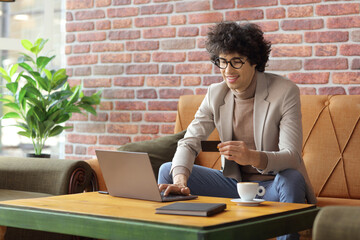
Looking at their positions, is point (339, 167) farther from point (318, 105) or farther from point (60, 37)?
point (60, 37)

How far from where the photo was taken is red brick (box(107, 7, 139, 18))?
3.93 m

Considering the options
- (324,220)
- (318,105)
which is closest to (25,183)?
(318,105)

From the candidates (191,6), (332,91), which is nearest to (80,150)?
(191,6)

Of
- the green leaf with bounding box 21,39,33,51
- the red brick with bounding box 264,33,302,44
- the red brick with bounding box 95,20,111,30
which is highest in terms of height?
the red brick with bounding box 95,20,111,30

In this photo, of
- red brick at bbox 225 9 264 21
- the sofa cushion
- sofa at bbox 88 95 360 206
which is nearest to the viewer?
sofa at bbox 88 95 360 206

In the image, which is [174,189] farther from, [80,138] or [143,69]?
[80,138]

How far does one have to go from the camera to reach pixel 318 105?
3016 mm

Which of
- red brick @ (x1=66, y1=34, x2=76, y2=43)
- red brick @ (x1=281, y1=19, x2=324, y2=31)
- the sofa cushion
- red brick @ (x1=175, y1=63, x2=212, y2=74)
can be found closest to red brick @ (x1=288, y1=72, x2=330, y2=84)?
red brick @ (x1=281, y1=19, x2=324, y2=31)

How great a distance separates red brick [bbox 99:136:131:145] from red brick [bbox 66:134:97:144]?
0.06 meters

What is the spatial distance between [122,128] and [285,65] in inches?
48.3

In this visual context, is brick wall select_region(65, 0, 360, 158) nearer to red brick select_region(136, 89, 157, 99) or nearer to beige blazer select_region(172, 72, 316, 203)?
red brick select_region(136, 89, 157, 99)

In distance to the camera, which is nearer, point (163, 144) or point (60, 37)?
point (163, 144)

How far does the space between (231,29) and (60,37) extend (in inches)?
86.2

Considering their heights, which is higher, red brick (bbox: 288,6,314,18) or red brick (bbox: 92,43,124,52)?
red brick (bbox: 288,6,314,18)
